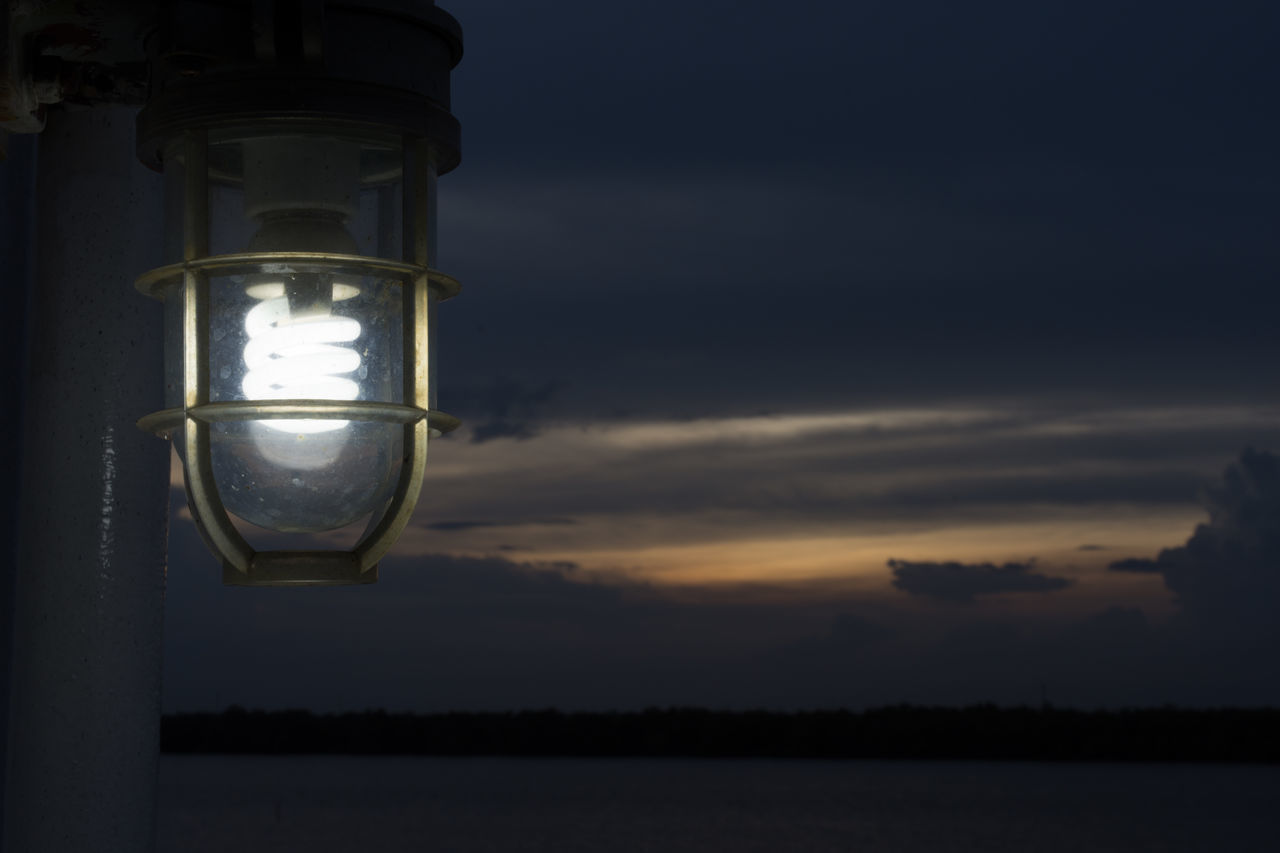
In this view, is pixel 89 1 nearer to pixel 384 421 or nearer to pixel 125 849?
pixel 384 421

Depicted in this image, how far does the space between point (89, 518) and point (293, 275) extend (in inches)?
41.1

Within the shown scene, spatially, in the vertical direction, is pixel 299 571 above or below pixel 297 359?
below

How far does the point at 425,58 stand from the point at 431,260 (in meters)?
0.22

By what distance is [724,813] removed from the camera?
330 feet

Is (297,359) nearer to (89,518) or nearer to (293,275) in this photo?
(293,275)

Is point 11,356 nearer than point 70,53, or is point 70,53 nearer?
point 70,53

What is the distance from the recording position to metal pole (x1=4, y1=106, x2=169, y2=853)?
2.20 m

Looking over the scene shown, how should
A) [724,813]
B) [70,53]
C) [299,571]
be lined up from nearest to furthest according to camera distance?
[299,571]
[70,53]
[724,813]

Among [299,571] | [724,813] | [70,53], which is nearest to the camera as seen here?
[299,571]

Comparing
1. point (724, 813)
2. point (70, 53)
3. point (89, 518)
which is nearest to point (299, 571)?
point (70, 53)

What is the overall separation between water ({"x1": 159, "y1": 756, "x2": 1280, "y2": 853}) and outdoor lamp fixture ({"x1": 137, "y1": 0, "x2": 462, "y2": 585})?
7889 cm

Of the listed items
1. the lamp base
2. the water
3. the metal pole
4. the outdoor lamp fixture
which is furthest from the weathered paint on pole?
the water

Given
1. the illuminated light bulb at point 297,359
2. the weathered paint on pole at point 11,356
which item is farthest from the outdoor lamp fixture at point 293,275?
the weathered paint on pole at point 11,356

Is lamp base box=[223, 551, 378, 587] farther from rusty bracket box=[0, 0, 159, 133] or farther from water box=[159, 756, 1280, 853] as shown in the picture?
water box=[159, 756, 1280, 853]
